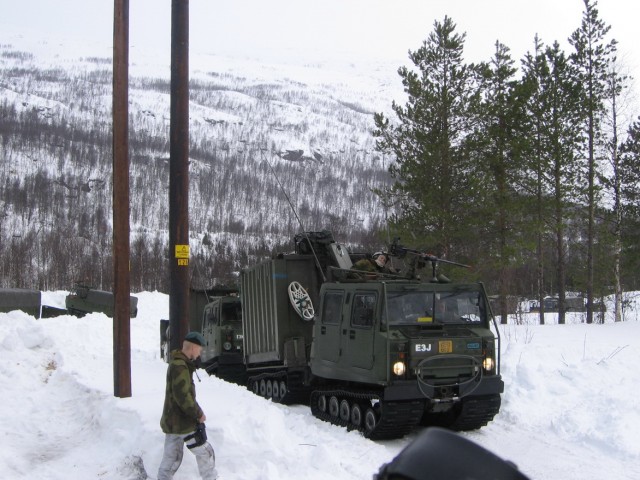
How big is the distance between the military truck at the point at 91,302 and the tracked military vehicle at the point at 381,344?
18.0 m

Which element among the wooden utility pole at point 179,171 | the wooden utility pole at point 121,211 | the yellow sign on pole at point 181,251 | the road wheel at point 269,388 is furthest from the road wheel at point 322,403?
the yellow sign on pole at point 181,251

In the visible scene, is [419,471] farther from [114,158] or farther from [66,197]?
[66,197]

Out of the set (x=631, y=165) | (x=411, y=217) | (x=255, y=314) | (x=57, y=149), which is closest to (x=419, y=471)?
(x=255, y=314)

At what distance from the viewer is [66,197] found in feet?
325

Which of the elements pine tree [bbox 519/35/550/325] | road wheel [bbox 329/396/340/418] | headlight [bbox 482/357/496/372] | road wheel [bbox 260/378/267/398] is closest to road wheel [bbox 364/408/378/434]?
road wheel [bbox 329/396/340/418]

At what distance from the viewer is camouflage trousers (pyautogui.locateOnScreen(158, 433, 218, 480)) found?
679 centimetres

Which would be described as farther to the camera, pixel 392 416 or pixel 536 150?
pixel 536 150

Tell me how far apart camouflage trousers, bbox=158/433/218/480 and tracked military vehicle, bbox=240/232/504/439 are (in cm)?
393

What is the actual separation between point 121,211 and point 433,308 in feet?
16.3

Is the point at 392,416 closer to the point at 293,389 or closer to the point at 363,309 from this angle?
the point at 363,309

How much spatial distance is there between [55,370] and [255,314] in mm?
4093

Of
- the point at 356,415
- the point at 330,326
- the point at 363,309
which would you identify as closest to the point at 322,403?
the point at 356,415

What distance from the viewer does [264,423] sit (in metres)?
8.34

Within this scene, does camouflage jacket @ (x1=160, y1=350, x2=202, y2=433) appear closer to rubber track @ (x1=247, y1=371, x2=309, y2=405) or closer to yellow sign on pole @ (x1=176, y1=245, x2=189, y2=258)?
yellow sign on pole @ (x1=176, y1=245, x2=189, y2=258)
